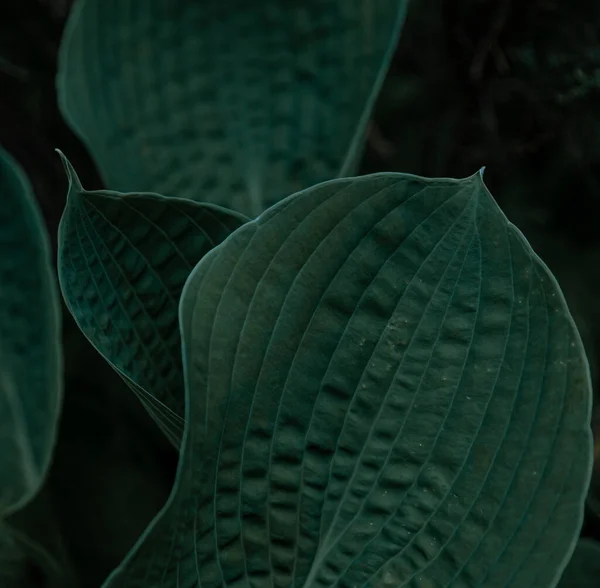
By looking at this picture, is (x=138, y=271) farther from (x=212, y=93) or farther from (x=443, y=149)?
(x=443, y=149)

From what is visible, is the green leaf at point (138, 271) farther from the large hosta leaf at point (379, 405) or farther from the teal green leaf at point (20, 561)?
the teal green leaf at point (20, 561)

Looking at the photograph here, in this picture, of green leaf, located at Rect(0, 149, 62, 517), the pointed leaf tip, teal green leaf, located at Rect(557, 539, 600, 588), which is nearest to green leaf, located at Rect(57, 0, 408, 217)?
green leaf, located at Rect(0, 149, 62, 517)

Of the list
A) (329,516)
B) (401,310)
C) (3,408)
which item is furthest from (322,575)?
(3,408)

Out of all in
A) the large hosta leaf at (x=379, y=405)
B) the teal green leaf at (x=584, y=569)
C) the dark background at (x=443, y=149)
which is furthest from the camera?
the dark background at (x=443, y=149)

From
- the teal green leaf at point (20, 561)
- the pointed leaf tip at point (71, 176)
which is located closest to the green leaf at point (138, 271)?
the pointed leaf tip at point (71, 176)

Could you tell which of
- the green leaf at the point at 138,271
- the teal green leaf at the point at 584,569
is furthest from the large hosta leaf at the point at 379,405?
the teal green leaf at the point at 584,569

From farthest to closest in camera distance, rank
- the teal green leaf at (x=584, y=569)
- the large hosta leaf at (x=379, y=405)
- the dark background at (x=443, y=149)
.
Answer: the dark background at (x=443, y=149)
the teal green leaf at (x=584, y=569)
the large hosta leaf at (x=379, y=405)

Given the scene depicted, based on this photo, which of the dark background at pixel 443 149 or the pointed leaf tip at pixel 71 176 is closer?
the pointed leaf tip at pixel 71 176

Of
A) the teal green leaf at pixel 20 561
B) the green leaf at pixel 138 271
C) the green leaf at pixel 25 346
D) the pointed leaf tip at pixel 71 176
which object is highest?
the pointed leaf tip at pixel 71 176

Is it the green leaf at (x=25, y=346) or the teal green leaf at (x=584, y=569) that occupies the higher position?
the green leaf at (x=25, y=346)
